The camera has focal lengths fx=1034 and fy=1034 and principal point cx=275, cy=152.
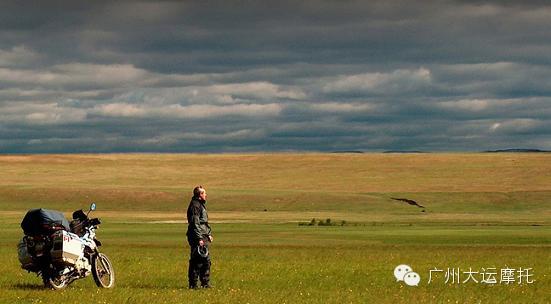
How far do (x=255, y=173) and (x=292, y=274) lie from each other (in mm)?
132737

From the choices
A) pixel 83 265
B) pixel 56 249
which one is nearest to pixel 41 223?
pixel 56 249

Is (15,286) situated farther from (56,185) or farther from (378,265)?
(56,185)

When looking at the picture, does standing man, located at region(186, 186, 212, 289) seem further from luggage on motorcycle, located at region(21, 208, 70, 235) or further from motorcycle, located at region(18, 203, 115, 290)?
luggage on motorcycle, located at region(21, 208, 70, 235)

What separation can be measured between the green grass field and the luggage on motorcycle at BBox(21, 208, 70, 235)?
1.53 m

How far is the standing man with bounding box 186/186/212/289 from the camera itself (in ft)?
83.9

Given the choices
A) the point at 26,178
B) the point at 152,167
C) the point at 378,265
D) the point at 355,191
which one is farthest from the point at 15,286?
the point at 152,167

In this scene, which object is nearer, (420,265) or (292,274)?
(292,274)

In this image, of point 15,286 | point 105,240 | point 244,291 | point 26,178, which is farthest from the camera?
point 26,178

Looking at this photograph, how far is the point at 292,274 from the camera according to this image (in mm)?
29938

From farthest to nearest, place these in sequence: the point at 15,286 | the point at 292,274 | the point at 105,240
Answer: the point at 105,240, the point at 292,274, the point at 15,286

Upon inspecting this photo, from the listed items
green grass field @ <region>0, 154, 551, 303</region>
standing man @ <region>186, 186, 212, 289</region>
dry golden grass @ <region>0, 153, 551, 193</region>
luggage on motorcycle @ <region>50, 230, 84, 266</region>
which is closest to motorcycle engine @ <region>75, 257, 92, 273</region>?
luggage on motorcycle @ <region>50, 230, 84, 266</region>

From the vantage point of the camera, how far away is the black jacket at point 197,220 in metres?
25.6

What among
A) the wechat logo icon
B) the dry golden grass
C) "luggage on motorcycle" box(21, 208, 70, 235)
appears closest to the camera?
"luggage on motorcycle" box(21, 208, 70, 235)

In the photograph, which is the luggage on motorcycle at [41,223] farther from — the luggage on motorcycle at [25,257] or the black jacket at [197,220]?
the black jacket at [197,220]
